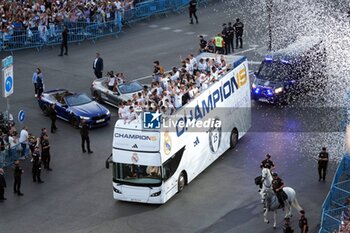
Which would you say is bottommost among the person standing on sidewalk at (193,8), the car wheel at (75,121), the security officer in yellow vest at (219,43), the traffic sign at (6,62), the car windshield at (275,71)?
the car wheel at (75,121)

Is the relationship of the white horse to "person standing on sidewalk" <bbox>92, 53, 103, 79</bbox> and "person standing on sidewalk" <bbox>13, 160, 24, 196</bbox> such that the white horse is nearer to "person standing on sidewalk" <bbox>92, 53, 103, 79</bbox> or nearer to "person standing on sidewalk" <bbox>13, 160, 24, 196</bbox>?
"person standing on sidewalk" <bbox>13, 160, 24, 196</bbox>

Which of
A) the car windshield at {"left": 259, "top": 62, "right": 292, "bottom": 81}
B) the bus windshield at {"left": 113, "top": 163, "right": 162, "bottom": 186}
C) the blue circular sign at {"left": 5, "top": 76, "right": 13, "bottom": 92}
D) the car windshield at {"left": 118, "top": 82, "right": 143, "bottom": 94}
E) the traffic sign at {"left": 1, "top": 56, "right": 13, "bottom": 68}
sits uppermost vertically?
the traffic sign at {"left": 1, "top": 56, "right": 13, "bottom": 68}

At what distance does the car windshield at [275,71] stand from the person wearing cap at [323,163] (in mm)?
9786

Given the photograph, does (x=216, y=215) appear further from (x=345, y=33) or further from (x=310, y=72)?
(x=345, y=33)

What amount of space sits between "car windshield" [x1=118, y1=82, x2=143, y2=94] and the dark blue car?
6.03ft

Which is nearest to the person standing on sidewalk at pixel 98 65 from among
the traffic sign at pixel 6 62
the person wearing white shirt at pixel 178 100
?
the traffic sign at pixel 6 62

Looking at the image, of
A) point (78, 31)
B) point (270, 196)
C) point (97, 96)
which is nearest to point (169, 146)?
point (270, 196)

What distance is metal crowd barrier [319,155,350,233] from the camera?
98.6 feet

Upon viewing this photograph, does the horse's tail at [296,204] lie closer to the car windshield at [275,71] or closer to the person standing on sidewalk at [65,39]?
the car windshield at [275,71]

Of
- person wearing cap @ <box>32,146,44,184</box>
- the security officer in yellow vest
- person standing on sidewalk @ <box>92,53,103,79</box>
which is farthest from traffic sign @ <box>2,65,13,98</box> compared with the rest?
the security officer in yellow vest

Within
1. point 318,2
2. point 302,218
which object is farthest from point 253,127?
point 318,2

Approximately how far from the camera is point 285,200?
32250mm

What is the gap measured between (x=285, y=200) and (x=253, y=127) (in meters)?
10.1

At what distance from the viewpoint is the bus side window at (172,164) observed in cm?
3381
